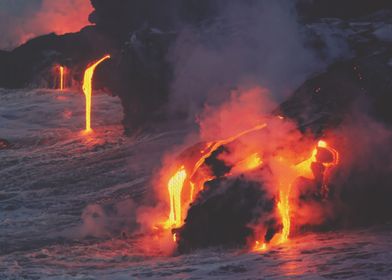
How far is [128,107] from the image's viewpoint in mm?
19578

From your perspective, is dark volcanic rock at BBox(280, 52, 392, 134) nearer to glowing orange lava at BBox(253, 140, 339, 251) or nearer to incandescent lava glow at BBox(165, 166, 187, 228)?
glowing orange lava at BBox(253, 140, 339, 251)

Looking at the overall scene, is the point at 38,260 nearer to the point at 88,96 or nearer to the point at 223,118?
the point at 223,118

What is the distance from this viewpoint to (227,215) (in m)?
9.62

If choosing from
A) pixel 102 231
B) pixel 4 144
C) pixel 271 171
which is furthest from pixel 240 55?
pixel 4 144

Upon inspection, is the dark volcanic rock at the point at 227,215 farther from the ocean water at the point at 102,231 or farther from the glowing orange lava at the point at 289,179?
the ocean water at the point at 102,231

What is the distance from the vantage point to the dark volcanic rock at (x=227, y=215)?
9438 mm

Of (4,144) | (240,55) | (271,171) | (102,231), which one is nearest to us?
(271,171)

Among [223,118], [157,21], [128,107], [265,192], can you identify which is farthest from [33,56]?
[265,192]

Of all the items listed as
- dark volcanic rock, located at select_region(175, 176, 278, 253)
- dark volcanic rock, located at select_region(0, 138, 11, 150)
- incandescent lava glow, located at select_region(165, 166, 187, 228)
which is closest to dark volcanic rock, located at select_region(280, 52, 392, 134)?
dark volcanic rock, located at select_region(175, 176, 278, 253)

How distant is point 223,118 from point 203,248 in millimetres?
3224

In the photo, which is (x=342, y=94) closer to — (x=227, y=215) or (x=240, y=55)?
(x=227, y=215)

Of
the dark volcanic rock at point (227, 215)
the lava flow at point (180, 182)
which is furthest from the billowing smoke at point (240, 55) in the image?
the dark volcanic rock at point (227, 215)

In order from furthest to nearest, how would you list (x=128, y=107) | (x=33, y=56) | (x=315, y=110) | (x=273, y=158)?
(x=33, y=56) < (x=128, y=107) < (x=315, y=110) < (x=273, y=158)

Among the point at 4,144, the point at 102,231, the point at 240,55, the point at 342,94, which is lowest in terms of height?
the point at 102,231
